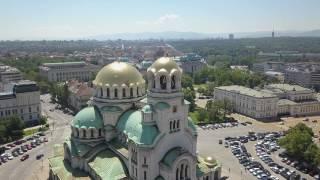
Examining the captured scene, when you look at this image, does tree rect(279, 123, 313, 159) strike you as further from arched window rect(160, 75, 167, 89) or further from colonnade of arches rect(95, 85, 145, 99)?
arched window rect(160, 75, 167, 89)

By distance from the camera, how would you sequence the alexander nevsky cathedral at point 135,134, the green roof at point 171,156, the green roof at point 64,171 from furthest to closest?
the green roof at point 64,171 < the alexander nevsky cathedral at point 135,134 < the green roof at point 171,156

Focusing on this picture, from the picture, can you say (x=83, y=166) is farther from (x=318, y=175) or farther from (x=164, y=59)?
(x=318, y=175)

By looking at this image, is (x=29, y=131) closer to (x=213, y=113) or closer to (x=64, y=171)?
(x=64, y=171)

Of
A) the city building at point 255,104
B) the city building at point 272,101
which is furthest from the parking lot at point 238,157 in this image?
the city building at point 272,101

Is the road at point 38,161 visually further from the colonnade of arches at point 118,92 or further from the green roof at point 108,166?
the colonnade of arches at point 118,92

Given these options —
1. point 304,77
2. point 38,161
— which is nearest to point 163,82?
point 38,161

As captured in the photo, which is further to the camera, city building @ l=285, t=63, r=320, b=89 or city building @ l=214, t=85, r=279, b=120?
city building @ l=285, t=63, r=320, b=89

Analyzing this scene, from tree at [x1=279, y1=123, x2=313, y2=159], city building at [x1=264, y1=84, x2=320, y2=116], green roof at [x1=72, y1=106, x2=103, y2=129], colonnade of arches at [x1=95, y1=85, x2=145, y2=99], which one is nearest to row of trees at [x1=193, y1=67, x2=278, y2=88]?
city building at [x1=264, y1=84, x2=320, y2=116]
